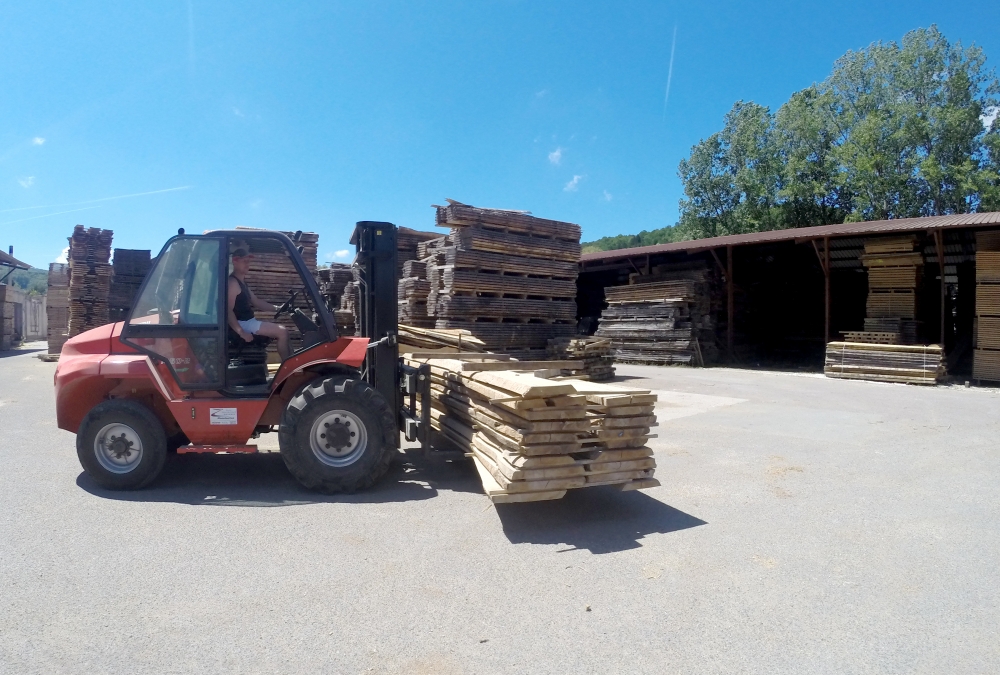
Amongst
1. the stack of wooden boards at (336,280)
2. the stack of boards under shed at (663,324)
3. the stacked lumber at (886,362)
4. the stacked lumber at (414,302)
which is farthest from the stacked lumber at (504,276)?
the stacked lumber at (886,362)

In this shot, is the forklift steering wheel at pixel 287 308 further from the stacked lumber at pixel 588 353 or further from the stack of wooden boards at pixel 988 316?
the stack of wooden boards at pixel 988 316

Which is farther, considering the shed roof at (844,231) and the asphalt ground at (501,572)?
the shed roof at (844,231)

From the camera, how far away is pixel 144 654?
304 cm

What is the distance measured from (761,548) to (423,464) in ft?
12.0

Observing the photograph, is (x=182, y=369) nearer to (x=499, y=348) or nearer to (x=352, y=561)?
(x=352, y=561)

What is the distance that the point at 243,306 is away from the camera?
6.09 metres

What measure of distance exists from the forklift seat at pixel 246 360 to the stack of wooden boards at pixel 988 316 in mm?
16145

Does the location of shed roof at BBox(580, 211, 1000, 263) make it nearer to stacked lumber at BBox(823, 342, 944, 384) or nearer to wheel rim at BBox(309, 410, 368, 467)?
stacked lumber at BBox(823, 342, 944, 384)

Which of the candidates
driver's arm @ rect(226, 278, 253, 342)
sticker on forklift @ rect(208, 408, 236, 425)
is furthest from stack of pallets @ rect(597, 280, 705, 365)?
sticker on forklift @ rect(208, 408, 236, 425)

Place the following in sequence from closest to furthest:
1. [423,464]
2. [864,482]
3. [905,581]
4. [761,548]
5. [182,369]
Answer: [905,581], [761,548], [182,369], [864,482], [423,464]

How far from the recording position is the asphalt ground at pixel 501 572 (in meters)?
3.10

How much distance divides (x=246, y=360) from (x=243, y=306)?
52 cm

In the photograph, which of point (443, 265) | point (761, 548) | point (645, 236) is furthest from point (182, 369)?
point (645, 236)

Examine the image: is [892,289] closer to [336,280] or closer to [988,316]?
[988,316]
